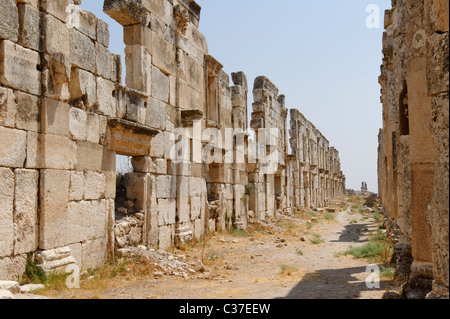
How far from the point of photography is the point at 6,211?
5.38 metres

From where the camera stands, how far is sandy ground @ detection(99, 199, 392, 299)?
19.6ft

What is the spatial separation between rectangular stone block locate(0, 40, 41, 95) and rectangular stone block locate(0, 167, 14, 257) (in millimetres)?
1190

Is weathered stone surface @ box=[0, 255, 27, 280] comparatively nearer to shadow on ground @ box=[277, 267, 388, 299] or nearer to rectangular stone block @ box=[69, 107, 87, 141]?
rectangular stone block @ box=[69, 107, 87, 141]

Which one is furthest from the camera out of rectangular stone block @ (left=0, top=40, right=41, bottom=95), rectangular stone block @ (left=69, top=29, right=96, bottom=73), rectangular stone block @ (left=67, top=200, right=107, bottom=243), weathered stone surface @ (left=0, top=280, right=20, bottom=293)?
rectangular stone block @ (left=69, top=29, right=96, bottom=73)

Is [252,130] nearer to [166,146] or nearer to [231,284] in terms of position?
[166,146]

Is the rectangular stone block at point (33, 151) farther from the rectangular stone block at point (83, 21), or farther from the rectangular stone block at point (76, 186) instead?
the rectangular stone block at point (83, 21)

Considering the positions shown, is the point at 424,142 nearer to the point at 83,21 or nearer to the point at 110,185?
the point at 110,185

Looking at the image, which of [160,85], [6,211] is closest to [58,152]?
[6,211]

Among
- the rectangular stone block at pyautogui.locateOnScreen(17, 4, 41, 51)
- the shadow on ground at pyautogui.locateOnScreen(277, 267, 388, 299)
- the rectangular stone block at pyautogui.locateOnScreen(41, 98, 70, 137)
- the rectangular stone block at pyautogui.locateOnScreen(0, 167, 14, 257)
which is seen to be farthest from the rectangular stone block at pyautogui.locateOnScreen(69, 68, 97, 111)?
the shadow on ground at pyautogui.locateOnScreen(277, 267, 388, 299)

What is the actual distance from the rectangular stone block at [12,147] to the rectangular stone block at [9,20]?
4.09ft

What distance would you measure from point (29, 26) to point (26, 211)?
2.60 m

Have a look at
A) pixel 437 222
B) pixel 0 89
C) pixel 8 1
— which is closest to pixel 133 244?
pixel 0 89

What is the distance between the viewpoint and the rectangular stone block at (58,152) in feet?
19.7

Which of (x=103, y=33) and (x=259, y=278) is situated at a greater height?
(x=103, y=33)
